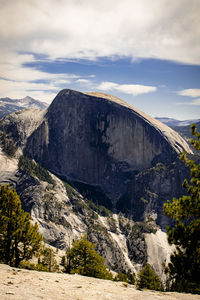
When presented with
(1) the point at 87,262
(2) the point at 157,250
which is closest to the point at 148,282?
(1) the point at 87,262

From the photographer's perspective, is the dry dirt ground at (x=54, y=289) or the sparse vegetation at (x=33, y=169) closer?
the dry dirt ground at (x=54, y=289)

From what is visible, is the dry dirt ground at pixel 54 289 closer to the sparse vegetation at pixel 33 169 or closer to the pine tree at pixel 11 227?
the pine tree at pixel 11 227

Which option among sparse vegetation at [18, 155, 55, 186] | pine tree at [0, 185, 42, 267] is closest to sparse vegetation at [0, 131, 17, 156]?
sparse vegetation at [18, 155, 55, 186]

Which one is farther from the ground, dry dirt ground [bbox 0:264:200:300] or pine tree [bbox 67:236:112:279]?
dry dirt ground [bbox 0:264:200:300]

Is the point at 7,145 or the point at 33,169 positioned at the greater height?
the point at 7,145

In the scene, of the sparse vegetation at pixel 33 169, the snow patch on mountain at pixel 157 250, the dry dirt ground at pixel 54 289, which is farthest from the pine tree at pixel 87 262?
the sparse vegetation at pixel 33 169

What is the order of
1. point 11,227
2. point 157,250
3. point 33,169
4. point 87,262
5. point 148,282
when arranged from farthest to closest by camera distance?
point 33,169, point 157,250, point 148,282, point 87,262, point 11,227

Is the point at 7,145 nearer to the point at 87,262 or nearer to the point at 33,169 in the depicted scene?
the point at 33,169

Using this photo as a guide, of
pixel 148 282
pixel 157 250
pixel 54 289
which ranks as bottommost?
pixel 157 250

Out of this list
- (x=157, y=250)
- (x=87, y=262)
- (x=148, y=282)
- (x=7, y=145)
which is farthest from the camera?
(x=7, y=145)

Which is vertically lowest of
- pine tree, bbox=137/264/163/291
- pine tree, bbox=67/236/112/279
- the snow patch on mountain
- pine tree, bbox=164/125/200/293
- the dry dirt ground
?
the snow patch on mountain

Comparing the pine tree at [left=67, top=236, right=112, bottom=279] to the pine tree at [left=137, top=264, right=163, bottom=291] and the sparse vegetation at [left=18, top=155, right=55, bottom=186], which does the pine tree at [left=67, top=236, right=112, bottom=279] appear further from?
the sparse vegetation at [left=18, top=155, right=55, bottom=186]
